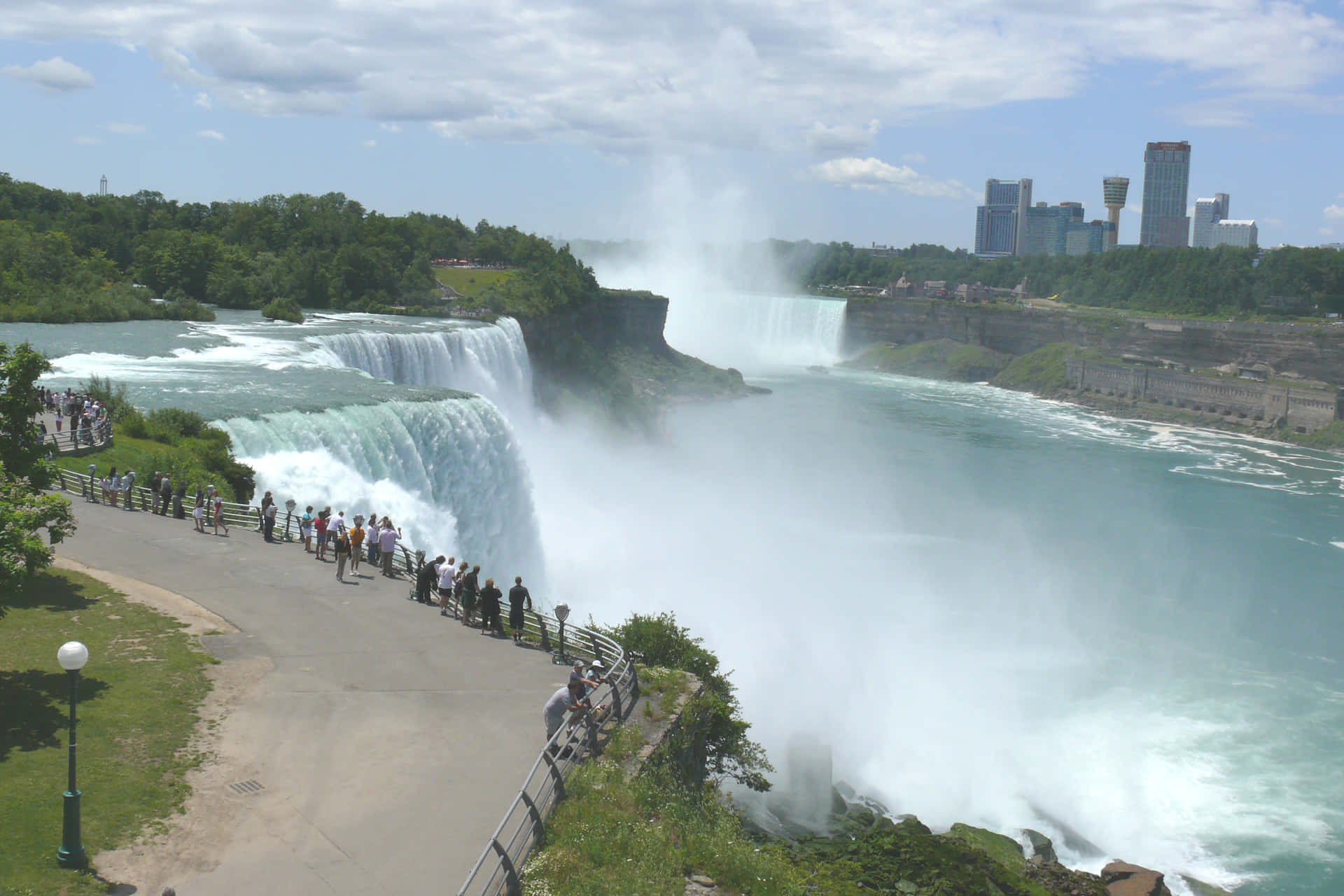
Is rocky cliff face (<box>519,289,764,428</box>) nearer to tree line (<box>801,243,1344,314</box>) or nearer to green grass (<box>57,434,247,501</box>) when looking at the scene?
green grass (<box>57,434,247,501</box>)

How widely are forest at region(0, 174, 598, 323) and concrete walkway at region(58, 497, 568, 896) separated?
29.5m

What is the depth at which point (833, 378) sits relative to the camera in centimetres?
7856

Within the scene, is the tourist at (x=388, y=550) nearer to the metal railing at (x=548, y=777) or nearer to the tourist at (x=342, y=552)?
the tourist at (x=342, y=552)

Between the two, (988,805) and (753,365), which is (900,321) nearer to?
(753,365)

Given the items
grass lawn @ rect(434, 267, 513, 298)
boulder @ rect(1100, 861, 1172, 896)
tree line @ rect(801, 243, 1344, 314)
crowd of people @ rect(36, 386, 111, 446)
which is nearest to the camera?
boulder @ rect(1100, 861, 1172, 896)

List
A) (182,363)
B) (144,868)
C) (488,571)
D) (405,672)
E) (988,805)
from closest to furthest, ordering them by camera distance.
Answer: (144,868) < (405,672) < (988,805) < (488,571) < (182,363)

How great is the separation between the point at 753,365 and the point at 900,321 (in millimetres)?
12986

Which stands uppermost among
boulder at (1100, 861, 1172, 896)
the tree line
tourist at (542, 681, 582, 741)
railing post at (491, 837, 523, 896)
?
the tree line

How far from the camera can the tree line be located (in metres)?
90.8

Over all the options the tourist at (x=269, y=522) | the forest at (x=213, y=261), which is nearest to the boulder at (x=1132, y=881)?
the tourist at (x=269, y=522)

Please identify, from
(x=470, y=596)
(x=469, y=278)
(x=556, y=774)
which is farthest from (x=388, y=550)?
(x=469, y=278)

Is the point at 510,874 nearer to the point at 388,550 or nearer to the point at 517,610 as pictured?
the point at 517,610

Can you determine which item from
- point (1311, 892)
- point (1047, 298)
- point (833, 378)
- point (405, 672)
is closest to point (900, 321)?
point (833, 378)

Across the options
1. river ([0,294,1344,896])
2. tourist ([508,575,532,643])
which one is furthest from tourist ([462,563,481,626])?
river ([0,294,1344,896])
